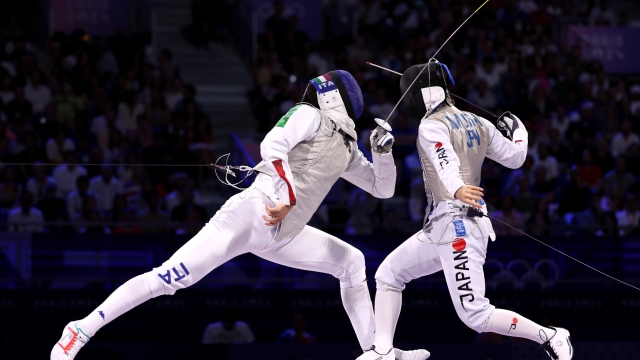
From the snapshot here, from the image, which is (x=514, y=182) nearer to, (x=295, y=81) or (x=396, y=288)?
(x=295, y=81)

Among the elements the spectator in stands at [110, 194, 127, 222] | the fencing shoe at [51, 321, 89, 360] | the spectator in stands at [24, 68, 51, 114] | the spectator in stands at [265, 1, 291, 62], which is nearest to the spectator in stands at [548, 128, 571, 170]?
the spectator in stands at [265, 1, 291, 62]

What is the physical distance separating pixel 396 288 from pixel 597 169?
18.8 feet

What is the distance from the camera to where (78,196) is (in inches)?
335

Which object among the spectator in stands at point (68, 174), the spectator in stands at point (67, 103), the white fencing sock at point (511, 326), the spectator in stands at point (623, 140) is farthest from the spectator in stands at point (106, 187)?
the spectator in stands at point (623, 140)

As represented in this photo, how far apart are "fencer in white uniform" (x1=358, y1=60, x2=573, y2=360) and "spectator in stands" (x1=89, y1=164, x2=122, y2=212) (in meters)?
4.56

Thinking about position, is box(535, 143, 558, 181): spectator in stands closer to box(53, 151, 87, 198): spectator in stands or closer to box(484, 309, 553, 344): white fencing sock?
box(53, 151, 87, 198): spectator in stands

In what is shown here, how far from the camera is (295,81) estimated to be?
11.0 m

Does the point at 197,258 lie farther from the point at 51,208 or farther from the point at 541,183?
the point at 541,183

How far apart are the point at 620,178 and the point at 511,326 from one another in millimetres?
5620

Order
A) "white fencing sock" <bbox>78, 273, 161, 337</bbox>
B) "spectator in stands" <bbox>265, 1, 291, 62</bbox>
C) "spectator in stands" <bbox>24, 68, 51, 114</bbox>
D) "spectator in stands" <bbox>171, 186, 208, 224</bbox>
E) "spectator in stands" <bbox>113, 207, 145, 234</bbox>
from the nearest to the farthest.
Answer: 1. "white fencing sock" <bbox>78, 273, 161, 337</bbox>
2. "spectator in stands" <bbox>113, 207, 145, 234</bbox>
3. "spectator in stands" <bbox>171, 186, 208, 224</bbox>
4. "spectator in stands" <bbox>24, 68, 51, 114</bbox>
5. "spectator in stands" <bbox>265, 1, 291, 62</bbox>

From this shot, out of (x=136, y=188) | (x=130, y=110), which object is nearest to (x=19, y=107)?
(x=130, y=110)

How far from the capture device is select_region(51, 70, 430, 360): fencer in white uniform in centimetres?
437

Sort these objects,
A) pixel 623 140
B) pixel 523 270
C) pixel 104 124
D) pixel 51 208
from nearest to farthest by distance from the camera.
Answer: pixel 523 270 < pixel 51 208 < pixel 104 124 < pixel 623 140

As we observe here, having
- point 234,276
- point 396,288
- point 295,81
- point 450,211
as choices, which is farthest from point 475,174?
point 295,81
